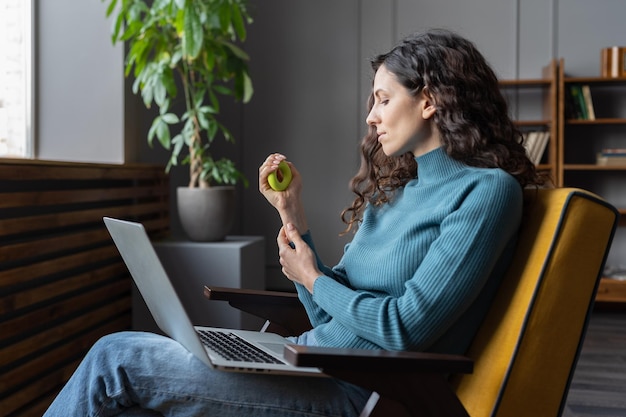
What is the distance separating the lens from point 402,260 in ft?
4.68

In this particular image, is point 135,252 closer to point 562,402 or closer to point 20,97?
point 562,402

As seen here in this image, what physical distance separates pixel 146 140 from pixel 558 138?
2.60 metres

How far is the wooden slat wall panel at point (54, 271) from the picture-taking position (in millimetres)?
2527

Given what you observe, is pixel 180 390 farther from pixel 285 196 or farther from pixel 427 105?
pixel 427 105

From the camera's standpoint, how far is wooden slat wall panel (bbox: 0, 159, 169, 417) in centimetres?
253

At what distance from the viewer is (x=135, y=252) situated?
4.34ft

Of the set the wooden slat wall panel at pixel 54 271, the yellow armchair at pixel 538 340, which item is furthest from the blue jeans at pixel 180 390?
the wooden slat wall panel at pixel 54 271

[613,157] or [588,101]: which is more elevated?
[588,101]

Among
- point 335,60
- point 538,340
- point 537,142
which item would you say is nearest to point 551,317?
point 538,340

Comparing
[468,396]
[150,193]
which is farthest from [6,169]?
[468,396]

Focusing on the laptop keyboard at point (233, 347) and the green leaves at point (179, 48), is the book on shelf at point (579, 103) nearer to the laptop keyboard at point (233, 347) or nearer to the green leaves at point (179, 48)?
the green leaves at point (179, 48)

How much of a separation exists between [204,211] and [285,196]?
79.7 inches

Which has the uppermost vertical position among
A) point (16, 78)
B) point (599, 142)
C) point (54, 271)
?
point (16, 78)

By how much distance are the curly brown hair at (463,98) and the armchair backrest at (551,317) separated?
21 cm
